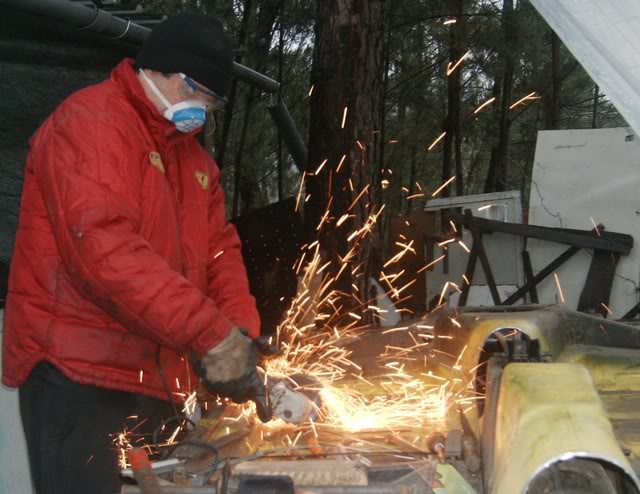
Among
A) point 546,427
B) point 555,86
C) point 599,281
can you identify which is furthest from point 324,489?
point 555,86

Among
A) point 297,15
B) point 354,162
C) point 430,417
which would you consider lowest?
point 430,417

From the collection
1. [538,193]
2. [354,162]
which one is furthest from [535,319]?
[538,193]

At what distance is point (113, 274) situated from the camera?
2.43 meters

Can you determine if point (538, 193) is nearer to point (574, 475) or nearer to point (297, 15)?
point (297, 15)

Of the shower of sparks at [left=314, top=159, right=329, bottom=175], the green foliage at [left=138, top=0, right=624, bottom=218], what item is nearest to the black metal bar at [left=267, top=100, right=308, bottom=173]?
the shower of sparks at [left=314, top=159, right=329, bottom=175]

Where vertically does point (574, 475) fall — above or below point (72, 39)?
below

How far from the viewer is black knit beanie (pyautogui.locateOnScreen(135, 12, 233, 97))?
2713 mm

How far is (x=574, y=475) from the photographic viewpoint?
1.86 meters

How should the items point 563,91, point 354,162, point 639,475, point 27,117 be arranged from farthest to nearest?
point 563,91, point 354,162, point 27,117, point 639,475

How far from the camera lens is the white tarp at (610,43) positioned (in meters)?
2.78

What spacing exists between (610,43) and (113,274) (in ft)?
6.39

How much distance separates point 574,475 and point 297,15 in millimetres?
9896

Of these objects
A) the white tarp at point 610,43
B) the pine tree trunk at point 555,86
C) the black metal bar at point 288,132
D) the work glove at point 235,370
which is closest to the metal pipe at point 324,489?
the work glove at point 235,370

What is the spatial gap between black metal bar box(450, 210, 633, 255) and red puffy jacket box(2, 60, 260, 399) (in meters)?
5.59
